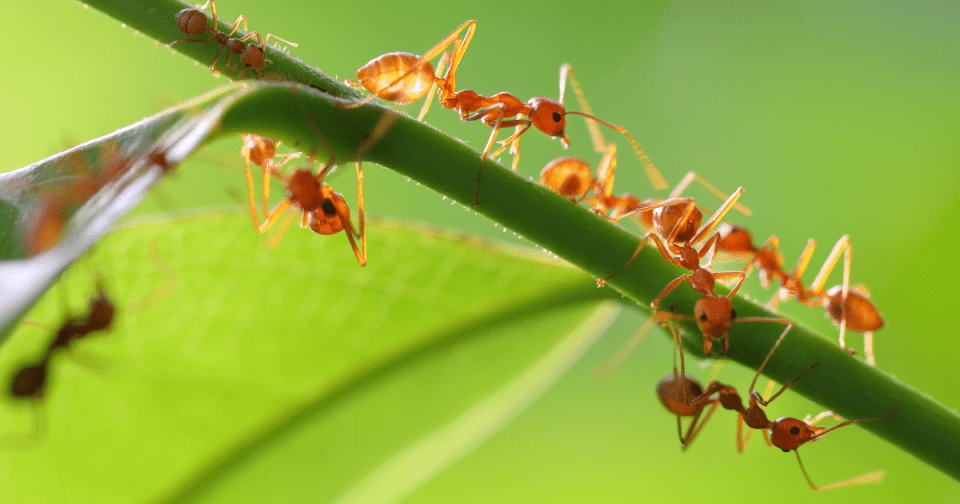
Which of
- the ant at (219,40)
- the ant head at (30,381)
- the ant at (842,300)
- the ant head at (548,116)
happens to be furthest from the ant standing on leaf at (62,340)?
the ant at (842,300)

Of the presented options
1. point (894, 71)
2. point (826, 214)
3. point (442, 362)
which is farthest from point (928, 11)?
point (442, 362)

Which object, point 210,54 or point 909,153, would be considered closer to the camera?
point 210,54

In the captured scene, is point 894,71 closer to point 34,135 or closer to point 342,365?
point 342,365

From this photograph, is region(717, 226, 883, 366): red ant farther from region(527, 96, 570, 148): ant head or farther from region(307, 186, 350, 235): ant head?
region(307, 186, 350, 235): ant head

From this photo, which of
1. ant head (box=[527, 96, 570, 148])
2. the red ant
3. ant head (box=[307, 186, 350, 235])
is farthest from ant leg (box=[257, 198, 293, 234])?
the red ant

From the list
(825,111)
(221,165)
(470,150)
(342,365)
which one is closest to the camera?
(470,150)

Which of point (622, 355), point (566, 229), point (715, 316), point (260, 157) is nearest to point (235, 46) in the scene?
point (260, 157)
